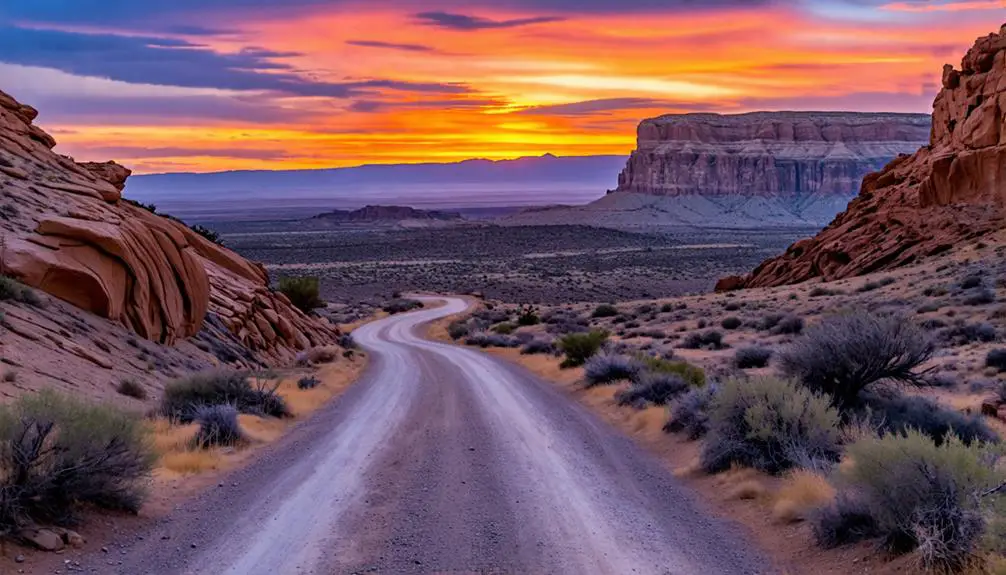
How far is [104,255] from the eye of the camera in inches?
832

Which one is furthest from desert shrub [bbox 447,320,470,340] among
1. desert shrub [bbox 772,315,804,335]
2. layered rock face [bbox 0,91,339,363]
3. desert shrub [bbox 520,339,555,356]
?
desert shrub [bbox 772,315,804,335]

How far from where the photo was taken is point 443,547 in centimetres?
814

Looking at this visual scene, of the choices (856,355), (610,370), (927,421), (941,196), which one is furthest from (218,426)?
(941,196)

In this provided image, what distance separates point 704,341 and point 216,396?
19606 millimetres

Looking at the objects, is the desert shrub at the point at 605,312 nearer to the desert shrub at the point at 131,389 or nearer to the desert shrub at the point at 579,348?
the desert shrub at the point at 579,348

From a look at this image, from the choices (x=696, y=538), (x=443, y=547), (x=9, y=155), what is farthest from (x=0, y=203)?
(x=696, y=538)

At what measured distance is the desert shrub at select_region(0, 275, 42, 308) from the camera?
1736 cm

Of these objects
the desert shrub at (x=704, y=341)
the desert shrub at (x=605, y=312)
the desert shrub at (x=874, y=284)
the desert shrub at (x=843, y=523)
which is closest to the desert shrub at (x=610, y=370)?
the desert shrub at (x=704, y=341)

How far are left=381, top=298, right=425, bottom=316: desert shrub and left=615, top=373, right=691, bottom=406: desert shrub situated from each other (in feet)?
167

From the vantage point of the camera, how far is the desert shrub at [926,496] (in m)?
6.68

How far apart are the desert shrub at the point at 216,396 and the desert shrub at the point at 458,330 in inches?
1186

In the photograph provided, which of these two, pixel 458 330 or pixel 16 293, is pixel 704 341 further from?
pixel 16 293

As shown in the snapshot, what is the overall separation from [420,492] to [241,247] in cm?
12802

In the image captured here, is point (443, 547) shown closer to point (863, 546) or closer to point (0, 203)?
point (863, 546)
